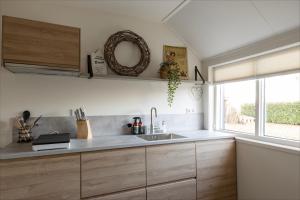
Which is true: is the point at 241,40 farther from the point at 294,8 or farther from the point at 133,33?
the point at 133,33

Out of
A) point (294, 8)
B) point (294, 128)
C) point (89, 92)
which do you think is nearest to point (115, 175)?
point (89, 92)

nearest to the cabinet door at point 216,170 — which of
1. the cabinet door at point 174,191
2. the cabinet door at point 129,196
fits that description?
the cabinet door at point 174,191

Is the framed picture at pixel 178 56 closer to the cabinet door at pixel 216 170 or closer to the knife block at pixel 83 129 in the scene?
the cabinet door at pixel 216 170

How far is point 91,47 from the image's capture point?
7.64 ft

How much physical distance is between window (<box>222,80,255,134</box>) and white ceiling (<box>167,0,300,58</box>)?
521 mm

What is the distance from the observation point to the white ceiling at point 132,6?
217 cm

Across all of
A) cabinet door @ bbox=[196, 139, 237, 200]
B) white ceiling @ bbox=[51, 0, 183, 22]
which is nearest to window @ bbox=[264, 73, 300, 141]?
cabinet door @ bbox=[196, 139, 237, 200]

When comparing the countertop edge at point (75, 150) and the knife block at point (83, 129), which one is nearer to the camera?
the countertop edge at point (75, 150)

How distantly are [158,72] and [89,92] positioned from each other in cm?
94

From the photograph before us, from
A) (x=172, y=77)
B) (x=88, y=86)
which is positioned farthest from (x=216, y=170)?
(x=88, y=86)

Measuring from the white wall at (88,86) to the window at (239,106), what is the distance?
45cm

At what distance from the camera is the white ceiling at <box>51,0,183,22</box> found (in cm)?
217

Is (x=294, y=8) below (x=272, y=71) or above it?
above

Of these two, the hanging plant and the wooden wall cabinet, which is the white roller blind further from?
the wooden wall cabinet
